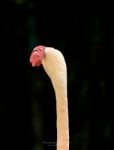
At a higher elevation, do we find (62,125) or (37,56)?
(37,56)

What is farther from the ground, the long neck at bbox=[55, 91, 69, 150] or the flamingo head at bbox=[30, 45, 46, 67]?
the flamingo head at bbox=[30, 45, 46, 67]

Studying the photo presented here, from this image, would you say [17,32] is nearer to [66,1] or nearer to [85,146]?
[66,1]

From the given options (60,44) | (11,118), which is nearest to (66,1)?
(60,44)

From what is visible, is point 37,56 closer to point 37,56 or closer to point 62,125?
→ point 37,56

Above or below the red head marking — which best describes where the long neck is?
below

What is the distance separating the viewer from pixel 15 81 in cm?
148

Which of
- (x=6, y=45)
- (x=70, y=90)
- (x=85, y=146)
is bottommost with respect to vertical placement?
(x=85, y=146)

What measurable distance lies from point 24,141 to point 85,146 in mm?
194

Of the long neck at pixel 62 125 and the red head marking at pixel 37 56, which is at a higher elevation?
the red head marking at pixel 37 56

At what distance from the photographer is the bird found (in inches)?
31.8

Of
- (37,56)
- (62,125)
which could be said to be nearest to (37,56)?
(37,56)

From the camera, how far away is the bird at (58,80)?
0.81m

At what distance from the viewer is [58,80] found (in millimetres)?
818

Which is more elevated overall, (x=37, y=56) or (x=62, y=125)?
(x=37, y=56)
